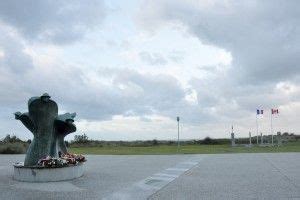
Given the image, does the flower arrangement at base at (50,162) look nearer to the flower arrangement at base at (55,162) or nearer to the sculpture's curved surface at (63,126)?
the flower arrangement at base at (55,162)

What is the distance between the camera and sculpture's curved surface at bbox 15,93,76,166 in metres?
16.1

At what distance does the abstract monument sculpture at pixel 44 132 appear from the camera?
15797 mm

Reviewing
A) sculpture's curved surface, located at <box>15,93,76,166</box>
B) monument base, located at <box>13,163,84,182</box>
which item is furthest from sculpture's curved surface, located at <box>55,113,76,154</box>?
monument base, located at <box>13,163,84,182</box>

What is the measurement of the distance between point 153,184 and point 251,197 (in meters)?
3.43

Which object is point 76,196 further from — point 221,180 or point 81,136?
point 81,136

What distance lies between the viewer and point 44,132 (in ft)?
53.8

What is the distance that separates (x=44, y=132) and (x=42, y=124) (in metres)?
0.25

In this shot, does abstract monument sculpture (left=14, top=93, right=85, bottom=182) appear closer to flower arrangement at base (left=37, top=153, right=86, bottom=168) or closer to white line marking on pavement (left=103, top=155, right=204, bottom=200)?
flower arrangement at base (left=37, top=153, right=86, bottom=168)

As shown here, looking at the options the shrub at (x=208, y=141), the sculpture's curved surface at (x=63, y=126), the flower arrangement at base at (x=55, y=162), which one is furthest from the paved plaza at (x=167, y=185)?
the shrub at (x=208, y=141)

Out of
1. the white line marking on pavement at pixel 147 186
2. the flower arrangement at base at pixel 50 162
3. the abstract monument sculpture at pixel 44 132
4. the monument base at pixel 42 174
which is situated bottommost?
the white line marking on pavement at pixel 147 186

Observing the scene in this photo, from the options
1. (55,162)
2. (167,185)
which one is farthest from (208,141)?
(167,185)

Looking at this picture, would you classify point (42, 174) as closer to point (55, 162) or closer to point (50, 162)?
point (50, 162)

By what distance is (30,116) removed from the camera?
16.4m

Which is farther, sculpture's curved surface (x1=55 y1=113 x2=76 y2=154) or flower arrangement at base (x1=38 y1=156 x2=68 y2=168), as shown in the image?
sculpture's curved surface (x1=55 y1=113 x2=76 y2=154)
